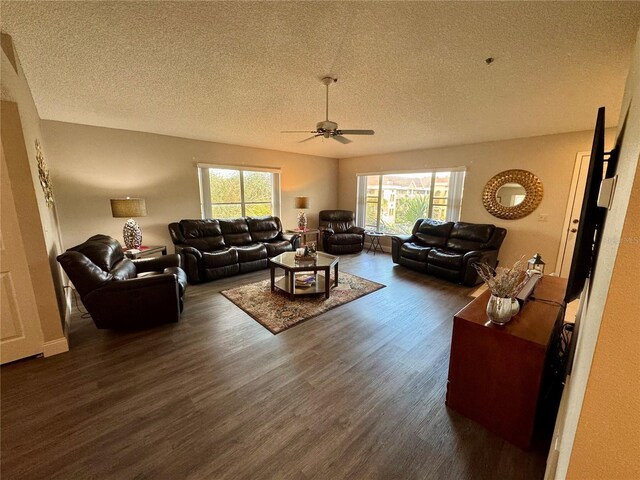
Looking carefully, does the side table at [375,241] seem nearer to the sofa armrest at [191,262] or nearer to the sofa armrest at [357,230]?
the sofa armrest at [357,230]

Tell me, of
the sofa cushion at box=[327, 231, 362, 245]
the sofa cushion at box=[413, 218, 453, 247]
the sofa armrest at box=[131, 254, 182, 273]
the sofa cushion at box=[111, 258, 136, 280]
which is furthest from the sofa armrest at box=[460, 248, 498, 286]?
the sofa cushion at box=[111, 258, 136, 280]

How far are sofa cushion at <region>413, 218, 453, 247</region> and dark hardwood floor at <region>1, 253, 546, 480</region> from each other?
2415 mm

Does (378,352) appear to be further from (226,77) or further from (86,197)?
(86,197)

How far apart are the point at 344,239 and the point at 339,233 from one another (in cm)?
27

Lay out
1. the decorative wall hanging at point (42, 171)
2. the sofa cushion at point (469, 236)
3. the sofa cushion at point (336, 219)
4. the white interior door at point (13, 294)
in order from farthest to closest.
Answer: the sofa cushion at point (336, 219), the sofa cushion at point (469, 236), the decorative wall hanging at point (42, 171), the white interior door at point (13, 294)

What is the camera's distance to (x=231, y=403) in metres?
1.79

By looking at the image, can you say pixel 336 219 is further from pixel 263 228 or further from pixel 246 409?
pixel 246 409

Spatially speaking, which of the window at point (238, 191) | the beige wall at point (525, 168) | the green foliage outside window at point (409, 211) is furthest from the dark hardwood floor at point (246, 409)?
the green foliage outside window at point (409, 211)

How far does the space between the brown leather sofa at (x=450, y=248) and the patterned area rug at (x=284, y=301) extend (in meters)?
1.11

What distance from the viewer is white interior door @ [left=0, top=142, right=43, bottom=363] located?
199cm

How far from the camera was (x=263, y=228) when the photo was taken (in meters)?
5.29

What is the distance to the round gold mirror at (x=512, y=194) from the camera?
13.8 ft

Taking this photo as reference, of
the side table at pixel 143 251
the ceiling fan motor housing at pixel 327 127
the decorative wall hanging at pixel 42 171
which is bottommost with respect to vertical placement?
the side table at pixel 143 251

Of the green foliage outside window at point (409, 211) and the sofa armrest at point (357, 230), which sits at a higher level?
the green foliage outside window at point (409, 211)
